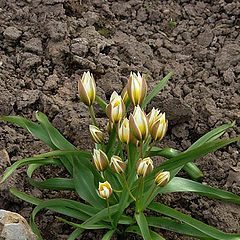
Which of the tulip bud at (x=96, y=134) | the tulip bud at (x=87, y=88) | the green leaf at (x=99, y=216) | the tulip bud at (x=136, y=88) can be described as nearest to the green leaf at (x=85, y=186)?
the green leaf at (x=99, y=216)

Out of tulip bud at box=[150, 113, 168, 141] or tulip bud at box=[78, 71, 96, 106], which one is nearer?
tulip bud at box=[150, 113, 168, 141]

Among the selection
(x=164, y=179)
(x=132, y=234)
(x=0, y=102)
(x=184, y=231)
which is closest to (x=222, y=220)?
(x=184, y=231)

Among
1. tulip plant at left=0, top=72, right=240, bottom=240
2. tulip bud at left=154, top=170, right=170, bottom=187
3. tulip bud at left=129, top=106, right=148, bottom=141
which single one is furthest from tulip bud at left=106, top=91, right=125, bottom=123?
tulip bud at left=154, top=170, right=170, bottom=187

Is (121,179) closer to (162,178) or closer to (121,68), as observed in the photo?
(162,178)

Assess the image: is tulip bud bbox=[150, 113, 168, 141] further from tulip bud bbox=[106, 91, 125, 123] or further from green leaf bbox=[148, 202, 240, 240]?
green leaf bbox=[148, 202, 240, 240]

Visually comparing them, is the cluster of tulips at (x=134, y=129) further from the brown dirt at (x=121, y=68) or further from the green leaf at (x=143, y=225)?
the brown dirt at (x=121, y=68)

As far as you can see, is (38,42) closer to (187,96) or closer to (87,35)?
(87,35)
